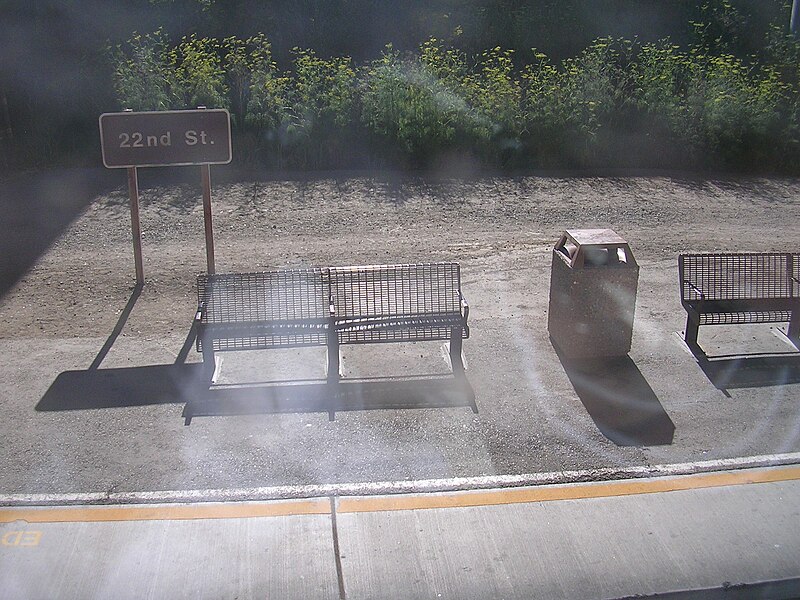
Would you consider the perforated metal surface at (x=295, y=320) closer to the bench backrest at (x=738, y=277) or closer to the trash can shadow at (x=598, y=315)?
the trash can shadow at (x=598, y=315)

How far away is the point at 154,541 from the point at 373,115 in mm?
10935

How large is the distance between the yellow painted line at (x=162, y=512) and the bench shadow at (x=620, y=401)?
2425mm

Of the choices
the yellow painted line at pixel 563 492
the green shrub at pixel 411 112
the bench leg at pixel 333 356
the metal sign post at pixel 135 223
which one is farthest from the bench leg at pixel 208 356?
the green shrub at pixel 411 112

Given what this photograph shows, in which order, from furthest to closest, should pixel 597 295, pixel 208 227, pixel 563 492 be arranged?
pixel 208 227 < pixel 597 295 < pixel 563 492

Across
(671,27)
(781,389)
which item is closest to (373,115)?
(781,389)

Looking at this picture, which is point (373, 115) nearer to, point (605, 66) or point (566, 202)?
point (566, 202)

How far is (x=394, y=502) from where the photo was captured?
5.60 m

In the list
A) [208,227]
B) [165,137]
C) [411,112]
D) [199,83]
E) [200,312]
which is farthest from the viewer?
[411,112]

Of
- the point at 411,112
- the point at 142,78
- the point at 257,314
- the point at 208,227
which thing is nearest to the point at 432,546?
the point at 257,314

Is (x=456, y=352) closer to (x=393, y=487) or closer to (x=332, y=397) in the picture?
(x=332, y=397)

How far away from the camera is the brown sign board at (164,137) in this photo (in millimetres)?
8938

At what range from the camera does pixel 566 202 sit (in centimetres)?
1354

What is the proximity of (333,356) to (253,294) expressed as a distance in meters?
1.38

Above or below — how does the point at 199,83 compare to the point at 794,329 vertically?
above
